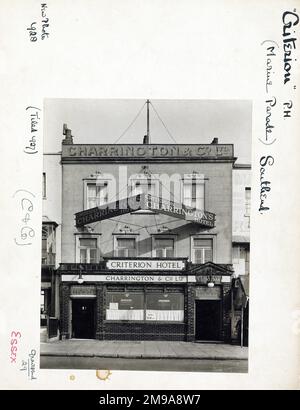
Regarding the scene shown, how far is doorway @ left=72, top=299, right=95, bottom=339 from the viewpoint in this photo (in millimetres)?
6918

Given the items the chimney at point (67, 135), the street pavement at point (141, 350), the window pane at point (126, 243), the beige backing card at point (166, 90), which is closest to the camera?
the beige backing card at point (166, 90)

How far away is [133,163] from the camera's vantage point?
6781 millimetres

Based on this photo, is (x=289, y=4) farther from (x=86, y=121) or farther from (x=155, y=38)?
(x=86, y=121)

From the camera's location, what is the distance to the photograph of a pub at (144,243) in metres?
6.58

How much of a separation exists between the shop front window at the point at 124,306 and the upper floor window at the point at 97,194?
167cm

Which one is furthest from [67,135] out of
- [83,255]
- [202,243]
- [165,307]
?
[165,307]

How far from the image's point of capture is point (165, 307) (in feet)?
26.2

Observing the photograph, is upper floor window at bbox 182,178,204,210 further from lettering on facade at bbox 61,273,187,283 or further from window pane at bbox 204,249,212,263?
lettering on facade at bbox 61,273,187,283

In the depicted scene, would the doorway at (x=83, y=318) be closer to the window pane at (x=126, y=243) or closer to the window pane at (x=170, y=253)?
the window pane at (x=126, y=243)

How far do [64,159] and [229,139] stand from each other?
2.37 meters

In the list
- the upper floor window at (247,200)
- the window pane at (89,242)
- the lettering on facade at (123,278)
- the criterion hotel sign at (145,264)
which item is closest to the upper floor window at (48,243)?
the lettering on facade at (123,278)

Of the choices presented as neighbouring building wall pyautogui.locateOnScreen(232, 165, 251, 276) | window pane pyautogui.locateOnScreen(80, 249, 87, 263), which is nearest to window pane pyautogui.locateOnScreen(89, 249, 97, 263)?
window pane pyautogui.locateOnScreen(80, 249, 87, 263)

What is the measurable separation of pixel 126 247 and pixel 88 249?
61 cm

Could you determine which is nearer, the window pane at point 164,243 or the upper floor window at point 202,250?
the upper floor window at point 202,250
